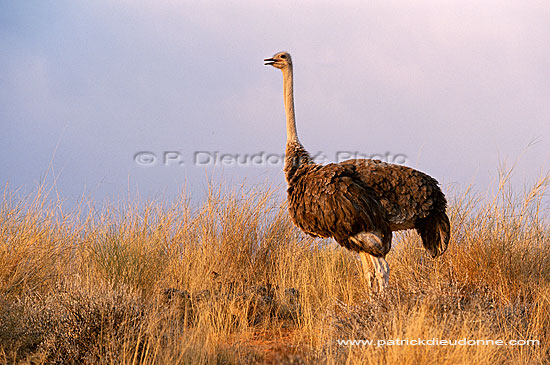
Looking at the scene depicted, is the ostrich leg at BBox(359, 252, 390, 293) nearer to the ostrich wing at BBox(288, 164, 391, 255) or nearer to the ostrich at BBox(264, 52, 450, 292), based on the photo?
the ostrich at BBox(264, 52, 450, 292)

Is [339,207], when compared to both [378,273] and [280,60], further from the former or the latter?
[280,60]

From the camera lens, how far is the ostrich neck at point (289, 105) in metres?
8.02

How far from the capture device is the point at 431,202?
7047 millimetres

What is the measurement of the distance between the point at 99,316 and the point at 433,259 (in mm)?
4472

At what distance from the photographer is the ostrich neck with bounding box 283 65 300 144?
8023mm

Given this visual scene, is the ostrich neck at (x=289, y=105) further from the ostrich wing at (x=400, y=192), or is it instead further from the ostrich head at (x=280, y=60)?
the ostrich wing at (x=400, y=192)

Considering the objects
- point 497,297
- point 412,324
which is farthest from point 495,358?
point 497,297

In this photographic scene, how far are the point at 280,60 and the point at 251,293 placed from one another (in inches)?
127

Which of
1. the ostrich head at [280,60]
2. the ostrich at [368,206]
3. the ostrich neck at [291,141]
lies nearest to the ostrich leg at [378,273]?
the ostrich at [368,206]

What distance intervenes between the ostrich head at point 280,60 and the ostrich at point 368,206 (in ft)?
5.61

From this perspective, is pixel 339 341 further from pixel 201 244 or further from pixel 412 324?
pixel 201 244

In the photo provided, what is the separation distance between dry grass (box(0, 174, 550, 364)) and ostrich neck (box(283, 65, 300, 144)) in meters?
2.00

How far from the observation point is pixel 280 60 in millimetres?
8594

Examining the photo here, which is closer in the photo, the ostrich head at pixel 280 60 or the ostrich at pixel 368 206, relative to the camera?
the ostrich at pixel 368 206
